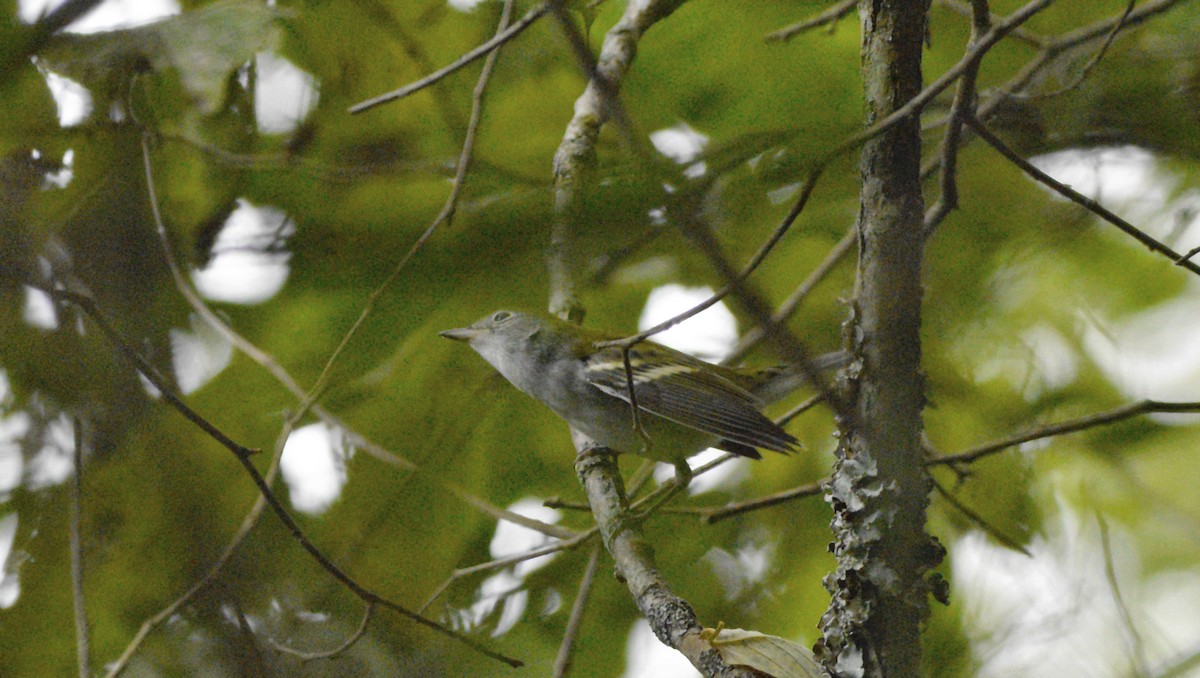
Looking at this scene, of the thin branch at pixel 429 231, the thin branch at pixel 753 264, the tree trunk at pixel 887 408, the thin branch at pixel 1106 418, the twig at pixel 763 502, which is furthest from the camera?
the twig at pixel 763 502

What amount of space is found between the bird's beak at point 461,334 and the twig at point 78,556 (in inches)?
35.3

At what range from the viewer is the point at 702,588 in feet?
8.98

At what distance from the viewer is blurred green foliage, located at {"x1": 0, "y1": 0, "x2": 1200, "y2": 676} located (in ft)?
5.49

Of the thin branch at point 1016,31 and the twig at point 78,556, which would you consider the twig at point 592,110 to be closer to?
the thin branch at point 1016,31

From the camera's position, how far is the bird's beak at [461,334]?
2509 millimetres

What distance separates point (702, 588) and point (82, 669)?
5.23 feet

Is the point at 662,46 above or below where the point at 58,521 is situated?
above

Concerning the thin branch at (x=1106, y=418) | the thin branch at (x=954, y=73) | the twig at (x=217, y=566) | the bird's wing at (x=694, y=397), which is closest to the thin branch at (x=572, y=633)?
the bird's wing at (x=694, y=397)

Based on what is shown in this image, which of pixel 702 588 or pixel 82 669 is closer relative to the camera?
pixel 82 669

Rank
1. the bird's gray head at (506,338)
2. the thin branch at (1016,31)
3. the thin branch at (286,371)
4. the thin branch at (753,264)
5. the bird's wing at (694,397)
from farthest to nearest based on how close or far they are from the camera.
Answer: the bird's gray head at (506,338), the thin branch at (1016,31), the bird's wing at (694,397), the thin branch at (286,371), the thin branch at (753,264)

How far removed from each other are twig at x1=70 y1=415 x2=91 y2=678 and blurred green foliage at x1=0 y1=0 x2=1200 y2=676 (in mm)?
39

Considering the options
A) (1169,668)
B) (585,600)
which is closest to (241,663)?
(585,600)

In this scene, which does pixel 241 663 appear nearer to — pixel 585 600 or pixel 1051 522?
pixel 585 600

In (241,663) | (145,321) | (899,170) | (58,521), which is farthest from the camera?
(58,521)
